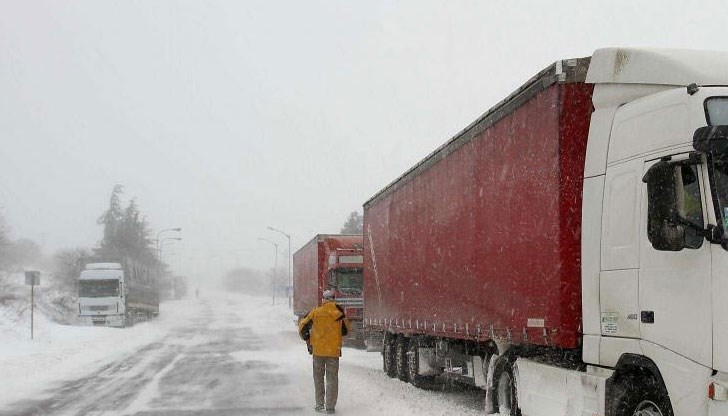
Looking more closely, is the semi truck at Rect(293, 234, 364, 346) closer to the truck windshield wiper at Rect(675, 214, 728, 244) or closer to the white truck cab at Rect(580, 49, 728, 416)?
the white truck cab at Rect(580, 49, 728, 416)

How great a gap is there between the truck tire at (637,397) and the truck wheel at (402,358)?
884cm

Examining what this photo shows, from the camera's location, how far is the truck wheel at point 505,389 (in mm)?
9125

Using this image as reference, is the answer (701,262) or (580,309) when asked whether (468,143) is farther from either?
(701,262)

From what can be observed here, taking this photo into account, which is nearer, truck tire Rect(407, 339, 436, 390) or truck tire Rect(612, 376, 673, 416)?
truck tire Rect(612, 376, 673, 416)

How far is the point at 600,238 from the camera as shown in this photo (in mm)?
7070

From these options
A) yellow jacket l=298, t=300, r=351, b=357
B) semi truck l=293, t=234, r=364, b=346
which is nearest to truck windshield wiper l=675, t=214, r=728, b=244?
yellow jacket l=298, t=300, r=351, b=357

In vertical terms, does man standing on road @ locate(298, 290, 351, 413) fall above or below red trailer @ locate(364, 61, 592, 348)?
below

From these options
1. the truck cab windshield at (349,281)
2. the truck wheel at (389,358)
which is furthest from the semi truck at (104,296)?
the truck wheel at (389,358)

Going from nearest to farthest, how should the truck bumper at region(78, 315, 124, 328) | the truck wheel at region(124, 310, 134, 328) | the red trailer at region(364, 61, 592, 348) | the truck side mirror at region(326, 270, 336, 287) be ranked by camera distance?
the red trailer at region(364, 61, 592, 348) < the truck side mirror at region(326, 270, 336, 287) < the truck bumper at region(78, 315, 124, 328) < the truck wheel at region(124, 310, 134, 328)

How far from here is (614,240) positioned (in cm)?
685

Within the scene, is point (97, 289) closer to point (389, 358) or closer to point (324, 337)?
point (389, 358)

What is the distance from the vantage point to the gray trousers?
37.3 ft

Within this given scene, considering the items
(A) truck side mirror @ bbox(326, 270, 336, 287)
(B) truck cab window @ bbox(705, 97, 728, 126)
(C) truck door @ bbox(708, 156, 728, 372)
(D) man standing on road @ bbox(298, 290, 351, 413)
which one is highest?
(B) truck cab window @ bbox(705, 97, 728, 126)

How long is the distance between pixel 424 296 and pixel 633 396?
6.83 m
